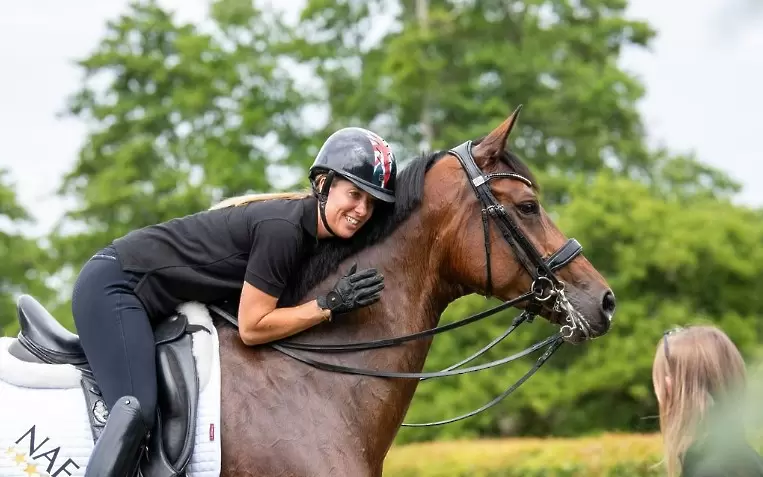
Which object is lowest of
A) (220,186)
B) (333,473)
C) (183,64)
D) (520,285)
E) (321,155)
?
(333,473)

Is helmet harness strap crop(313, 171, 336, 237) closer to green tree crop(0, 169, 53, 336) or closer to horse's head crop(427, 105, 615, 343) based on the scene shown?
horse's head crop(427, 105, 615, 343)

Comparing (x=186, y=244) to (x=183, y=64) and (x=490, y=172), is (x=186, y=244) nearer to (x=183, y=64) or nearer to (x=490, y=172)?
(x=490, y=172)

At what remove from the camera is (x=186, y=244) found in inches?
165

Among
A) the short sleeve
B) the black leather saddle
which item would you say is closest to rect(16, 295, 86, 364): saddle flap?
the black leather saddle

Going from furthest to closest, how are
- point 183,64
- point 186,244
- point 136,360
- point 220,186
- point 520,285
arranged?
1. point 183,64
2. point 220,186
3. point 520,285
4. point 186,244
5. point 136,360

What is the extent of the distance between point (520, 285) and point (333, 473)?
1.37m

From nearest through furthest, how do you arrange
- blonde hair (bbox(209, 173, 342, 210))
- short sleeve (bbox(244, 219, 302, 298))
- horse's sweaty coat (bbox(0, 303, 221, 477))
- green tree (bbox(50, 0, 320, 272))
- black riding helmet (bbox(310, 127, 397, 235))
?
horse's sweaty coat (bbox(0, 303, 221, 477)), short sleeve (bbox(244, 219, 302, 298)), black riding helmet (bbox(310, 127, 397, 235)), blonde hair (bbox(209, 173, 342, 210)), green tree (bbox(50, 0, 320, 272))

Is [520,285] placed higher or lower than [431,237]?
lower

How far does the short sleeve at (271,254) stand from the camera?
4070 millimetres

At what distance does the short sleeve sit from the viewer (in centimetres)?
407

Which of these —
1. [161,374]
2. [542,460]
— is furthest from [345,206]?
[542,460]

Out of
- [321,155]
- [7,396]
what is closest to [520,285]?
[321,155]

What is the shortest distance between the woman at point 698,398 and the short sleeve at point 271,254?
6.36 ft

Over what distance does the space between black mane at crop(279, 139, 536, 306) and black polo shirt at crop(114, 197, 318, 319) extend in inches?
7.6
